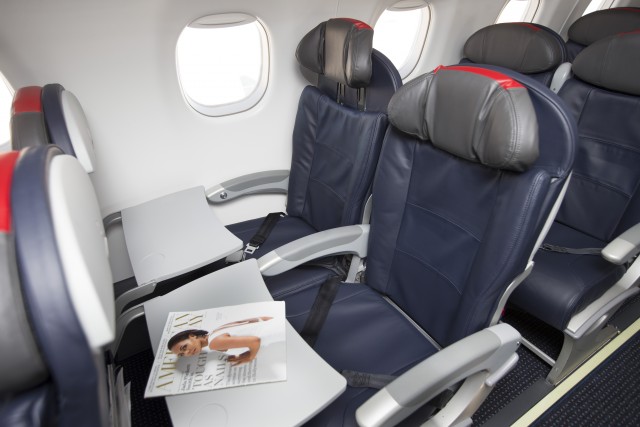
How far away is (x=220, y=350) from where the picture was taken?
1157 mm

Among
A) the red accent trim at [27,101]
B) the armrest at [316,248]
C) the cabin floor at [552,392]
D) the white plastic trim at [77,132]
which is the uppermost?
the red accent trim at [27,101]

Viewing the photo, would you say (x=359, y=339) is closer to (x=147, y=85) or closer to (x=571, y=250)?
(x=571, y=250)

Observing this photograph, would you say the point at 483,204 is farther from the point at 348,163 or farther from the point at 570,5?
the point at 570,5

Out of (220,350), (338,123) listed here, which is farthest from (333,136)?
(220,350)

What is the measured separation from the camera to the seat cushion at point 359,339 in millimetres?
1340

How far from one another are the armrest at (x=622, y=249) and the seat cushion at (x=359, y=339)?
879 millimetres

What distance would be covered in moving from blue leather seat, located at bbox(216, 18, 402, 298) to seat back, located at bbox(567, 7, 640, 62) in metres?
1.64

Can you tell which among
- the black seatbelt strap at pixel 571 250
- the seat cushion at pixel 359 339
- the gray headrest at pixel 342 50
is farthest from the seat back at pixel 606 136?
the seat cushion at pixel 359 339

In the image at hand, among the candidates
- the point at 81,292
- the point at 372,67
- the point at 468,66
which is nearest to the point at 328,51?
the point at 372,67

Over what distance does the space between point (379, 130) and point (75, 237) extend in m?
1.45

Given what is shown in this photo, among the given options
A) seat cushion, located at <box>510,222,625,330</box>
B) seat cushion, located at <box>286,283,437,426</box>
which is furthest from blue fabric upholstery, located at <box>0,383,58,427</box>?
seat cushion, located at <box>510,222,625,330</box>

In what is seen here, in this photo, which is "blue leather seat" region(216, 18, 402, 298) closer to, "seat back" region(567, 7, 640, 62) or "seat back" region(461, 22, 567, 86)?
"seat back" region(461, 22, 567, 86)

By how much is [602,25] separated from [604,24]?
0.01 metres

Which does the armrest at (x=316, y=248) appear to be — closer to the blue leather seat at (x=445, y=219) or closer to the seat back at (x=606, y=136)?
the blue leather seat at (x=445, y=219)
